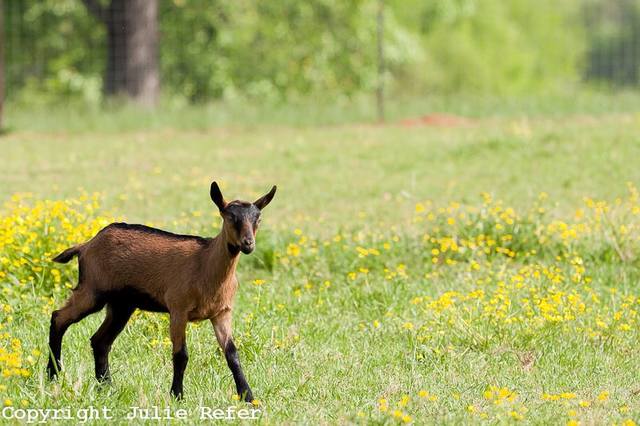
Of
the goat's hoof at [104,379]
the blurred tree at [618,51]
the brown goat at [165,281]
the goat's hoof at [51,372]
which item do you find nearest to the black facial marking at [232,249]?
the brown goat at [165,281]

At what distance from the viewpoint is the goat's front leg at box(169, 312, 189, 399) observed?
5.79m

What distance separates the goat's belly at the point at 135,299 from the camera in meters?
5.97

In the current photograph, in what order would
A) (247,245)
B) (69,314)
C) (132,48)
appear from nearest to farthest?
1. (247,245)
2. (69,314)
3. (132,48)

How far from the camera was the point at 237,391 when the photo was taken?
231 inches

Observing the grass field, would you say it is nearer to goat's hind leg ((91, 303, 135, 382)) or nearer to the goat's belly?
goat's hind leg ((91, 303, 135, 382))

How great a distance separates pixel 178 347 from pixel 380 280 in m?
3.60

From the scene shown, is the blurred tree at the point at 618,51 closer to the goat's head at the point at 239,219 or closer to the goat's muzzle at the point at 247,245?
the goat's head at the point at 239,219

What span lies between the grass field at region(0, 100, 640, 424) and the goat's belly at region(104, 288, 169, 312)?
46cm

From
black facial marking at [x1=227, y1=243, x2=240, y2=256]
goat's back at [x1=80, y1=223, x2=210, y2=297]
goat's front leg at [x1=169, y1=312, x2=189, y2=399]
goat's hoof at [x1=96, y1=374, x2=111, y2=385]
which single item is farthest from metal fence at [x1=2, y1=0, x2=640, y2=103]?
black facial marking at [x1=227, y1=243, x2=240, y2=256]

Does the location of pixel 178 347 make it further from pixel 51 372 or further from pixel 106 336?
pixel 51 372

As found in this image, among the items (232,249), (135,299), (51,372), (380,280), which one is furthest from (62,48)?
(232,249)

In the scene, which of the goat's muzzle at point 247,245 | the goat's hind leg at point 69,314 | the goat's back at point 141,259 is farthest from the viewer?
the goat's hind leg at point 69,314

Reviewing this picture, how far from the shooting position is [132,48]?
23359 mm

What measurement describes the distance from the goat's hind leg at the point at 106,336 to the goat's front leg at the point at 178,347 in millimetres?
444
